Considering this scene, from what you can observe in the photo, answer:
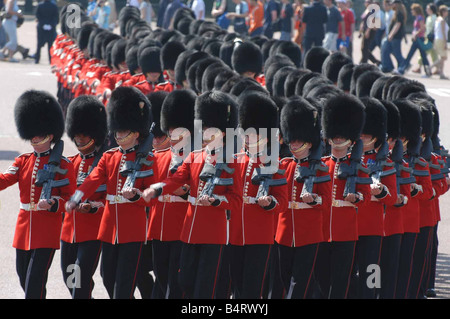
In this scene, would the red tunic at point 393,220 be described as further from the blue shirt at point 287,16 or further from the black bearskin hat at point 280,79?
the blue shirt at point 287,16

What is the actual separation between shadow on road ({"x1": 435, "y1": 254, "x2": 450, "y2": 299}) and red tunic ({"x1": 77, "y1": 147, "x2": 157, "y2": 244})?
7.06ft

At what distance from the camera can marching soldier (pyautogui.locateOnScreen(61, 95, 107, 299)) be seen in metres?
5.74

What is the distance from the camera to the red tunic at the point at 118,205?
5.66m

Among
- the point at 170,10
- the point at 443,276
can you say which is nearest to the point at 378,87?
the point at 443,276

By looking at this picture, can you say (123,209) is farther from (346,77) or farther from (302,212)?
(346,77)

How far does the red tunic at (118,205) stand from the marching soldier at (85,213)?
11 centimetres

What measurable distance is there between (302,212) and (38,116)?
1.49 m

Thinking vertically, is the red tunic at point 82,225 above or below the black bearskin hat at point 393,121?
below

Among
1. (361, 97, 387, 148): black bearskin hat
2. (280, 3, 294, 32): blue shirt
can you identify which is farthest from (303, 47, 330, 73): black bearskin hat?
(280, 3, 294, 32): blue shirt

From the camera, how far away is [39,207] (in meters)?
5.57

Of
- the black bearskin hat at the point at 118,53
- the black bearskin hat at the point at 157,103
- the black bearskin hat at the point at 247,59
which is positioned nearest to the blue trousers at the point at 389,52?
the black bearskin hat at the point at 118,53

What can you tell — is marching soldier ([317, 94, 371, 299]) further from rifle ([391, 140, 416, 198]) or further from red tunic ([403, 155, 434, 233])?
red tunic ([403, 155, 434, 233])

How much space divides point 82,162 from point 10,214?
2743 millimetres
